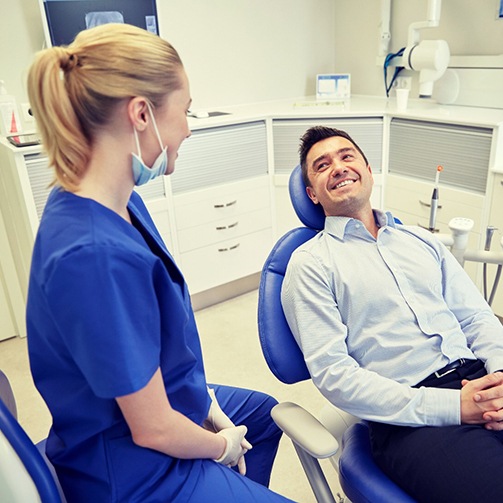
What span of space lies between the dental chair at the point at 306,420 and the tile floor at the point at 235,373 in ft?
1.68

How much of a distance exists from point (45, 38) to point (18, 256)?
1064mm

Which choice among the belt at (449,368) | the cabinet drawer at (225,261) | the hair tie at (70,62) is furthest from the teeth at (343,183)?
the cabinet drawer at (225,261)

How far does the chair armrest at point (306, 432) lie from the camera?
1.04 meters

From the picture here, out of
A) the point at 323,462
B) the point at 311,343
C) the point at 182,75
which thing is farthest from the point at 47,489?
the point at 323,462

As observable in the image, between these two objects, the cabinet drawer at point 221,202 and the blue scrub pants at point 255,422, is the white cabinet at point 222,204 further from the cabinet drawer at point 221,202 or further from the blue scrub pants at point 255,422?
the blue scrub pants at point 255,422

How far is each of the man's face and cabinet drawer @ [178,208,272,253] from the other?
47.7 inches

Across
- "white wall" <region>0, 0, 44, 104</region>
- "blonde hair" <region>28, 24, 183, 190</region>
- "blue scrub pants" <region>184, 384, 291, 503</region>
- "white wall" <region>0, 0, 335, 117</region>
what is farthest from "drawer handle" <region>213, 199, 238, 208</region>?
"blonde hair" <region>28, 24, 183, 190</region>

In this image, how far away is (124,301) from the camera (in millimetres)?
822

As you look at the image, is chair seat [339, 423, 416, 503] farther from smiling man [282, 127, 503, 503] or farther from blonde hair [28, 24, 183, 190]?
blonde hair [28, 24, 183, 190]

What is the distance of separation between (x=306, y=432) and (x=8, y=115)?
200 centimetres

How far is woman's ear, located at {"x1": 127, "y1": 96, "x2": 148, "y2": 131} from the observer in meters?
0.86

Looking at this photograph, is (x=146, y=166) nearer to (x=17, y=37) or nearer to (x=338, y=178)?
(x=338, y=178)

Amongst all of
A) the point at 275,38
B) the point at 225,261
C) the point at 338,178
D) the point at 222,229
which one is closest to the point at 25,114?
the point at 222,229

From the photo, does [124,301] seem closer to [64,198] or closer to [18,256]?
[64,198]
